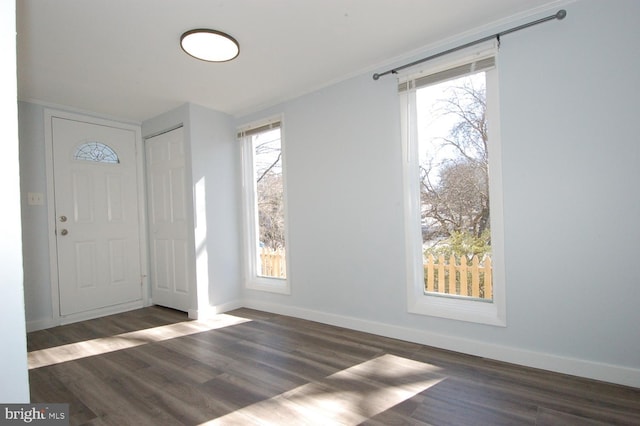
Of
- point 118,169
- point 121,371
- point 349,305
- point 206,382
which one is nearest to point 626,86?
point 349,305

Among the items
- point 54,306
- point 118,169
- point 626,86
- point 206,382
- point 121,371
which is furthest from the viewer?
point 118,169

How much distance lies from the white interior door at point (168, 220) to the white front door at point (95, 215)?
0.22m

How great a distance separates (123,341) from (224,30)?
9.25 feet

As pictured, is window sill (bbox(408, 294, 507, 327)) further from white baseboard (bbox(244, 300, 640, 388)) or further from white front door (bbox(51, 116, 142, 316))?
white front door (bbox(51, 116, 142, 316))

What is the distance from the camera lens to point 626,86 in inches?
74.2

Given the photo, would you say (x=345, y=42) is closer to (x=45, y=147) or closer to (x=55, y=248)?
(x=45, y=147)

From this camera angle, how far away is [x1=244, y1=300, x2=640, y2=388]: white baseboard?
1920 millimetres

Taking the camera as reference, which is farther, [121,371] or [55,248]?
[55,248]

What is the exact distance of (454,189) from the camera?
260 cm

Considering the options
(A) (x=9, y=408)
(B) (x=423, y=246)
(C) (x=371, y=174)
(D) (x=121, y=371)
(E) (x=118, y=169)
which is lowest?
(D) (x=121, y=371)

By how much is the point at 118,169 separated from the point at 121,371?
8.74 feet

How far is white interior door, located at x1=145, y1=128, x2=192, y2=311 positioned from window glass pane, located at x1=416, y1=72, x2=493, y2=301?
2.70 meters

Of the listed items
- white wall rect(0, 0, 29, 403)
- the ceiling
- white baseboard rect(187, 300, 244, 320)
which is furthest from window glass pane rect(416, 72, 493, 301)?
white wall rect(0, 0, 29, 403)

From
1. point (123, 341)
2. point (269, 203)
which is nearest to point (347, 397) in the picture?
point (123, 341)
